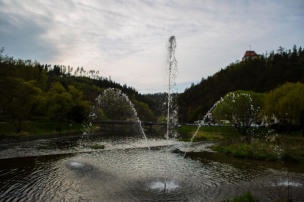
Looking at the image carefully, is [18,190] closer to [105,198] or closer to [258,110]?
[105,198]

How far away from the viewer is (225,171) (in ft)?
80.7

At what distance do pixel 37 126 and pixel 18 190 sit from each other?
61.3 meters

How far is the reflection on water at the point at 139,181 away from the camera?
16688 mm

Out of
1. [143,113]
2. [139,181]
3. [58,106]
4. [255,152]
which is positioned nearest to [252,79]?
[143,113]

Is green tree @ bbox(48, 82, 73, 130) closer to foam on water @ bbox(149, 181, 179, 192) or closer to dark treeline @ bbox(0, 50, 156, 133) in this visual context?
dark treeline @ bbox(0, 50, 156, 133)

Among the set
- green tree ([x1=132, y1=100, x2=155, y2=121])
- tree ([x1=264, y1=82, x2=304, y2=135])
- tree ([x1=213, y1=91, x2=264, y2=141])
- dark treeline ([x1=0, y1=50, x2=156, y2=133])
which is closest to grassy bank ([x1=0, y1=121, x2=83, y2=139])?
dark treeline ([x1=0, y1=50, x2=156, y2=133])

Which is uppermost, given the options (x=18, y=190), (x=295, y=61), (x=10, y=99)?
(x=295, y=61)

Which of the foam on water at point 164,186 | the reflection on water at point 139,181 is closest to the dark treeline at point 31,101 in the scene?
the reflection on water at point 139,181

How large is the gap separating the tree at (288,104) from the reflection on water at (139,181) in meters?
35.9

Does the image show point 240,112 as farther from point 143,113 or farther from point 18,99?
point 143,113

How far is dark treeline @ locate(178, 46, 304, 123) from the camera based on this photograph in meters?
136

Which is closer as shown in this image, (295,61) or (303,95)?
(303,95)

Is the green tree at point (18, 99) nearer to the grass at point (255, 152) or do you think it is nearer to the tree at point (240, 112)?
the grass at point (255, 152)

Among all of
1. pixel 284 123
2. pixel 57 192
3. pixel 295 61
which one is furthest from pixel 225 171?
pixel 295 61
